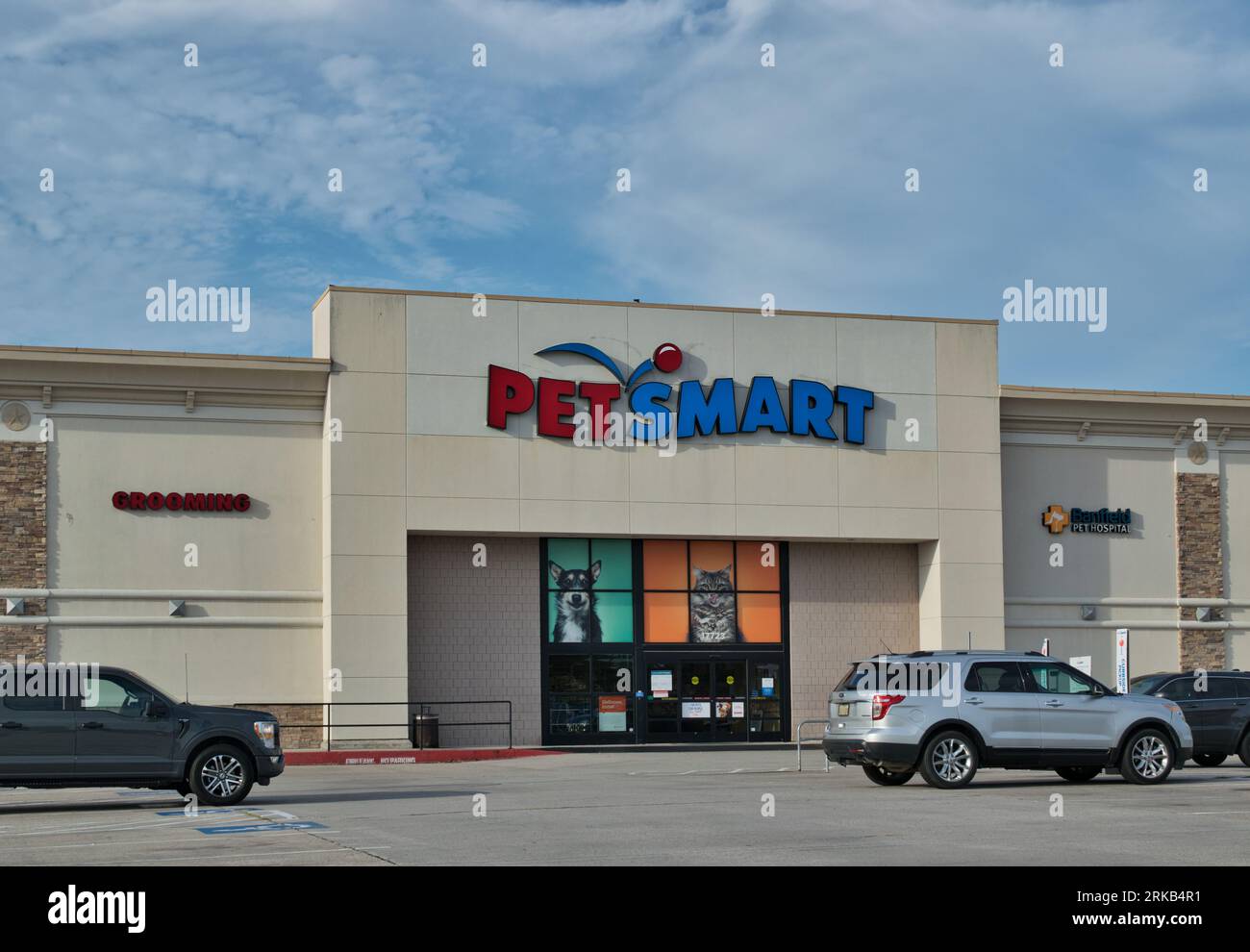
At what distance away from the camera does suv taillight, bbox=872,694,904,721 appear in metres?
20.6

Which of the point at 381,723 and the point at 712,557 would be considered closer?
the point at 381,723

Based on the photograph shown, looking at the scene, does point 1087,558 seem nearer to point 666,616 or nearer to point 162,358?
point 666,616

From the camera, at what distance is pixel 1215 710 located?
25.7 meters

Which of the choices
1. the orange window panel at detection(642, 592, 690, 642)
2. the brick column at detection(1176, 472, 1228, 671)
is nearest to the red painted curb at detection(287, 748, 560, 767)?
the orange window panel at detection(642, 592, 690, 642)

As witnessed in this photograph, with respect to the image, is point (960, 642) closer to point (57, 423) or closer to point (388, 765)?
point (388, 765)

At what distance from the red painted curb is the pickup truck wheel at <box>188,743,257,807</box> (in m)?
12.8

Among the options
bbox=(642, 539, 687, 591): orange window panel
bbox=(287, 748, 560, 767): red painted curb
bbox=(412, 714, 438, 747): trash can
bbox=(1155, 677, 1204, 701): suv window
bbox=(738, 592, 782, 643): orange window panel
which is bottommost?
bbox=(287, 748, 560, 767): red painted curb

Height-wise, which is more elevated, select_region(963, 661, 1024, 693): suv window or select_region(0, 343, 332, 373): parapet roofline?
select_region(0, 343, 332, 373): parapet roofline

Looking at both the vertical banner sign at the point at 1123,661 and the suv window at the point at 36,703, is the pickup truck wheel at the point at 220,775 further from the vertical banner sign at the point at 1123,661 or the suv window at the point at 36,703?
the vertical banner sign at the point at 1123,661

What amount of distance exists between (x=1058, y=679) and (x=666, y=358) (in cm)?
1725

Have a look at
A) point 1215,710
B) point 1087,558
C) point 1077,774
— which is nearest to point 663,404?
point 1087,558

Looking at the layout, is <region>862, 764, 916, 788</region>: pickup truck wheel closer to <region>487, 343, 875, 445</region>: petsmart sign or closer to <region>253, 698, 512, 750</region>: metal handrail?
<region>253, 698, 512, 750</region>: metal handrail

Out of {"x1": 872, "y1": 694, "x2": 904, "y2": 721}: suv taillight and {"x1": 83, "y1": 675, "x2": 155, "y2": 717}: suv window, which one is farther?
{"x1": 872, "y1": 694, "x2": 904, "y2": 721}: suv taillight
